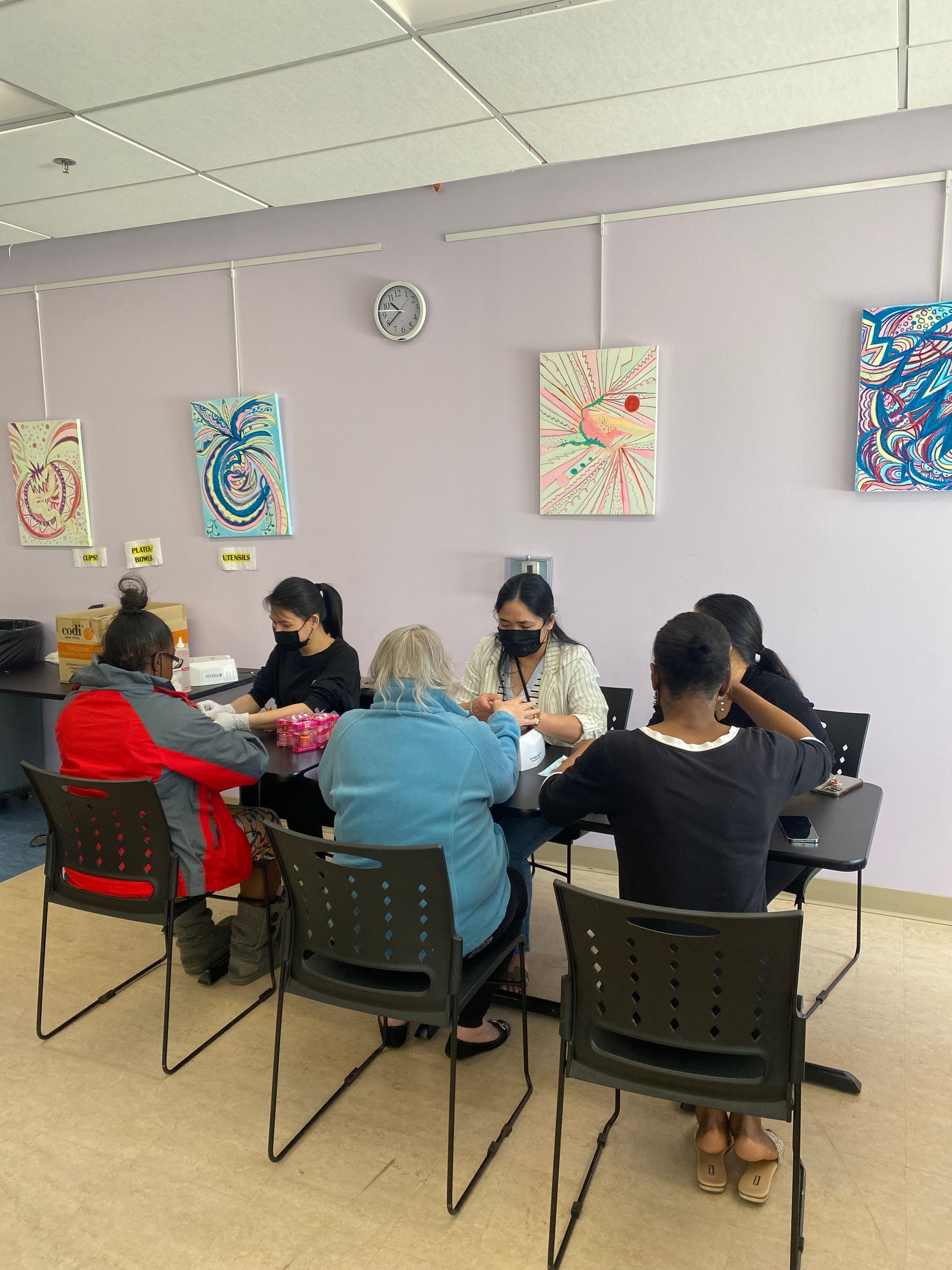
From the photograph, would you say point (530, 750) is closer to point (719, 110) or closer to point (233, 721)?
point (233, 721)

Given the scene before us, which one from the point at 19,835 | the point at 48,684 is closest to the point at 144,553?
the point at 48,684

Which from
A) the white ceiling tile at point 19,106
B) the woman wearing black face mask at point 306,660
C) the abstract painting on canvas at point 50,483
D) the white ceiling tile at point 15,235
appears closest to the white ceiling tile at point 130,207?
the white ceiling tile at point 15,235

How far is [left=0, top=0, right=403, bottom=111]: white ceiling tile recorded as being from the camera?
6.81 ft

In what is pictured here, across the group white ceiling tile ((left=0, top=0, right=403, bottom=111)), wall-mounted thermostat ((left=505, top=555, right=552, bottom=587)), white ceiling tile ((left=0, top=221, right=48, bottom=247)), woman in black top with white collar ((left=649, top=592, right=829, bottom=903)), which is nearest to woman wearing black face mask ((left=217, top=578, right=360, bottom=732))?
wall-mounted thermostat ((left=505, top=555, right=552, bottom=587))

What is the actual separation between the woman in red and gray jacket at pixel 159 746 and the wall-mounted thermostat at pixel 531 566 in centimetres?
144

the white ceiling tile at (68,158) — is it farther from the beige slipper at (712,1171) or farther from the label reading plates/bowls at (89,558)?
the beige slipper at (712,1171)

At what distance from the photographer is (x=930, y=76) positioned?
2479mm

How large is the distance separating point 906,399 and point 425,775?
2.13 meters

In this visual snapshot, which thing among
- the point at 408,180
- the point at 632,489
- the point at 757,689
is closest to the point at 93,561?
the point at 408,180

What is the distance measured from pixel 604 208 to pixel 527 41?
3.59 feet

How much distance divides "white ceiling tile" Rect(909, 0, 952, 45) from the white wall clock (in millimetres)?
1916

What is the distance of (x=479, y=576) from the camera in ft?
12.2

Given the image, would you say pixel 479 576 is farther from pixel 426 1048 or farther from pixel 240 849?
pixel 426 1048

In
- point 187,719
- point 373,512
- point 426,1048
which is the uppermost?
point 373,512
